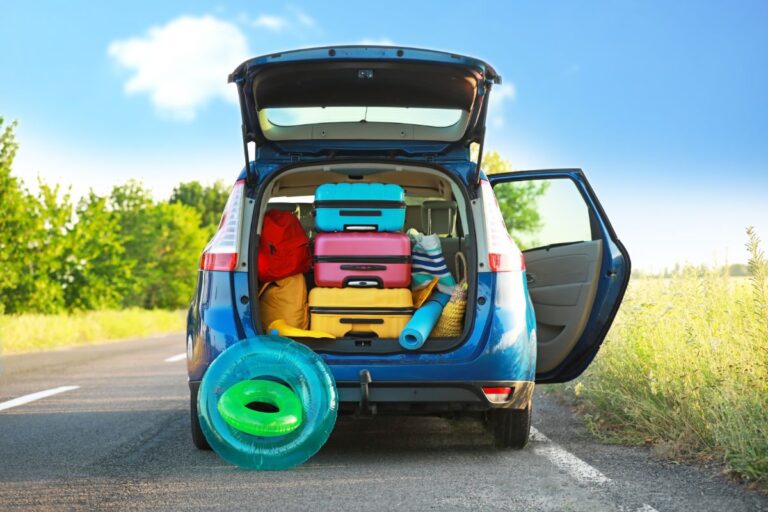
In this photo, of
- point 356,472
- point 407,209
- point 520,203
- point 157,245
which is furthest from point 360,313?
point 157,245

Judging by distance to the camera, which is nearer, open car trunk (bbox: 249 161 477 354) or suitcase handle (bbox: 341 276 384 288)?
open car trunk (bbox: 249 161 477 354)

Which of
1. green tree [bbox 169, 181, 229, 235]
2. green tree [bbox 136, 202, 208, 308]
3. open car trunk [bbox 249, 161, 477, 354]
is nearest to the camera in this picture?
open car trunk [bbox 249, 161, 477, 354]

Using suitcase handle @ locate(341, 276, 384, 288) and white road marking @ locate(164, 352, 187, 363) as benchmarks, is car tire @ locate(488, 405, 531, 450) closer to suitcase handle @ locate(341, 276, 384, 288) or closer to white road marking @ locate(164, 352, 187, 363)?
suitcase handle @ locate(341, 276, 384, 288)

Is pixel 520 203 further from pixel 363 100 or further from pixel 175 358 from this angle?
pixel 363 100

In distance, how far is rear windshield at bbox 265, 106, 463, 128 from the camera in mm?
5547

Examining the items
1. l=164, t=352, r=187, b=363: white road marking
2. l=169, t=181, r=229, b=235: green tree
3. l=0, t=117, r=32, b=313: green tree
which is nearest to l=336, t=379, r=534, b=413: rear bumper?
l=164, t=352, r=187, b=363: white road marking

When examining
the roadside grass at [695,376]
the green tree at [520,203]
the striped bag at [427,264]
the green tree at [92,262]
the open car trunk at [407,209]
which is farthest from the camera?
the green tree at [520,203]

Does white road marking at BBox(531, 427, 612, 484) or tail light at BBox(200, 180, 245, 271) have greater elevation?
tail light at BBox(200, 180, 245, 271)

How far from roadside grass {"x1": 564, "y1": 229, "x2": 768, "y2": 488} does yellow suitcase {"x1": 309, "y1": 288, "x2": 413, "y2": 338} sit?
1.69 metres

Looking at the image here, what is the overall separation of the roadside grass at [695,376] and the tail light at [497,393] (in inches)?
41.6

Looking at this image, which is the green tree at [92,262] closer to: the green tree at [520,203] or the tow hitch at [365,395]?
the green tree at [520,203]

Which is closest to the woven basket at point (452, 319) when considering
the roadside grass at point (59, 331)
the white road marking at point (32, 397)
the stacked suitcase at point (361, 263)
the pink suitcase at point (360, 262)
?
the stacked suitcase at point (361, 263)

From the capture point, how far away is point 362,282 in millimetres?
5219

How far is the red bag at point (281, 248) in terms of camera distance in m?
5.32
